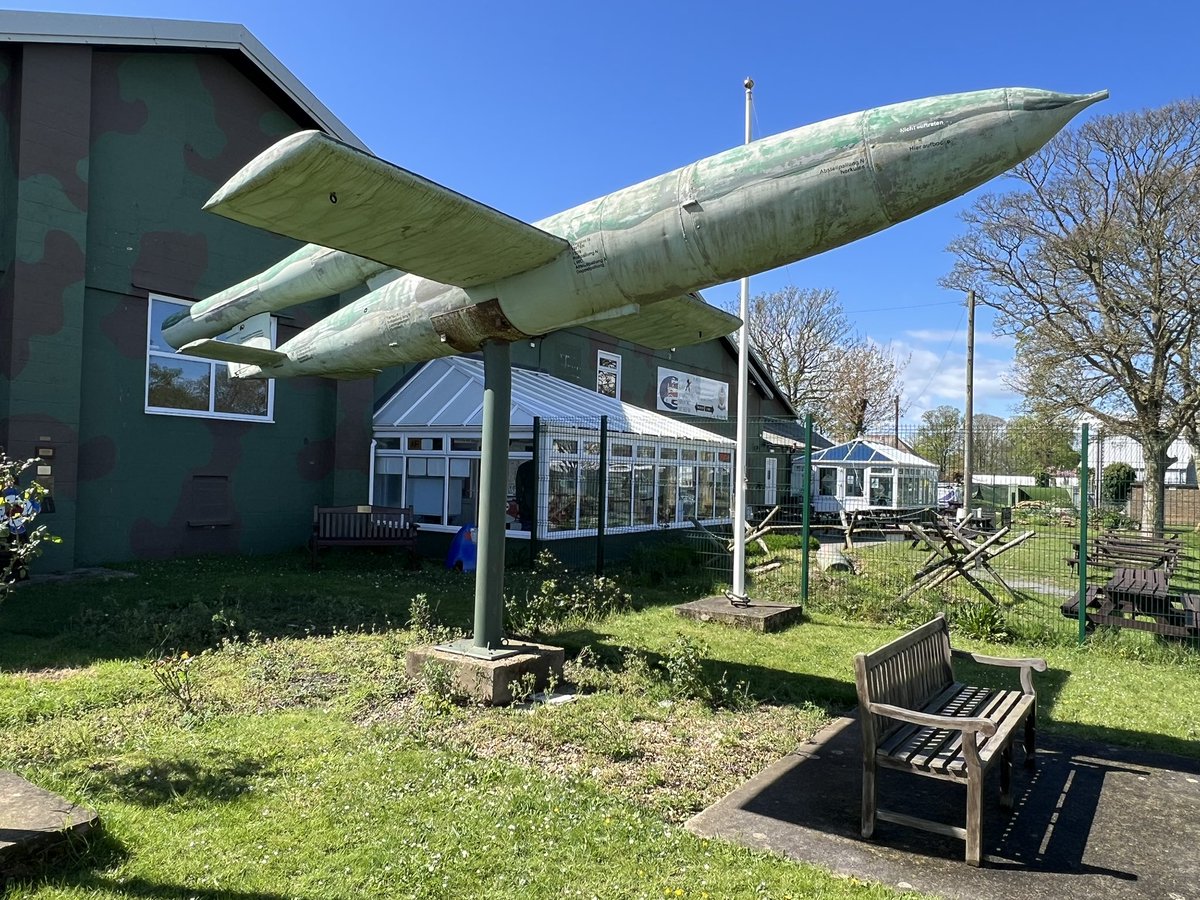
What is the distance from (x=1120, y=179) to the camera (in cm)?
2183

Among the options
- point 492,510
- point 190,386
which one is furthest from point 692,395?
point 492,510

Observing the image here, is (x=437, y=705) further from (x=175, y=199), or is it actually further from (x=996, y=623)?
(x=175, y=199)

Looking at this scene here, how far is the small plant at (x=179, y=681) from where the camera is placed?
541cm

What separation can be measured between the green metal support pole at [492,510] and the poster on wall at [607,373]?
1467 cm

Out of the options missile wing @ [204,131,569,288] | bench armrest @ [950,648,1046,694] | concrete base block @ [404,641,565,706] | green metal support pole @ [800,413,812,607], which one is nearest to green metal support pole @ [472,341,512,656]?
concrete base block @ [404,641,565,706]

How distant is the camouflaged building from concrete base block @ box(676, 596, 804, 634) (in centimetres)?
437

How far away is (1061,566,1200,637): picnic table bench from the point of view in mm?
7941

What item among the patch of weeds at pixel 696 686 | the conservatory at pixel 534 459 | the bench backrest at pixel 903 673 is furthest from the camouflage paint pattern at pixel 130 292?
the bench backrest at pixel 903 673

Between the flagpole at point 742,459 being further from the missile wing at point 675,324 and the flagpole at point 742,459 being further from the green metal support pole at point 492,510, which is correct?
the green metal support pole at point 492,510

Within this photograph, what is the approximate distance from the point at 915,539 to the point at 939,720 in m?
9.85

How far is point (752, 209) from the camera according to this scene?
426 centimetres

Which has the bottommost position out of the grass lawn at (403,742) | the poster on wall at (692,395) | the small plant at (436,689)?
the grass lawn at (403,742)

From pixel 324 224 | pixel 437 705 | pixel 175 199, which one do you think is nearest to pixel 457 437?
pixel 175 199

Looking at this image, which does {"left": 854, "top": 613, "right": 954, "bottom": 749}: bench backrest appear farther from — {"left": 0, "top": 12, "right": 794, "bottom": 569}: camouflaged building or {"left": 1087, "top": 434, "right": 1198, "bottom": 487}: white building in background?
{"left": 0, "top": 12, "right": 794, "bottom": 569}: camouflaged building
